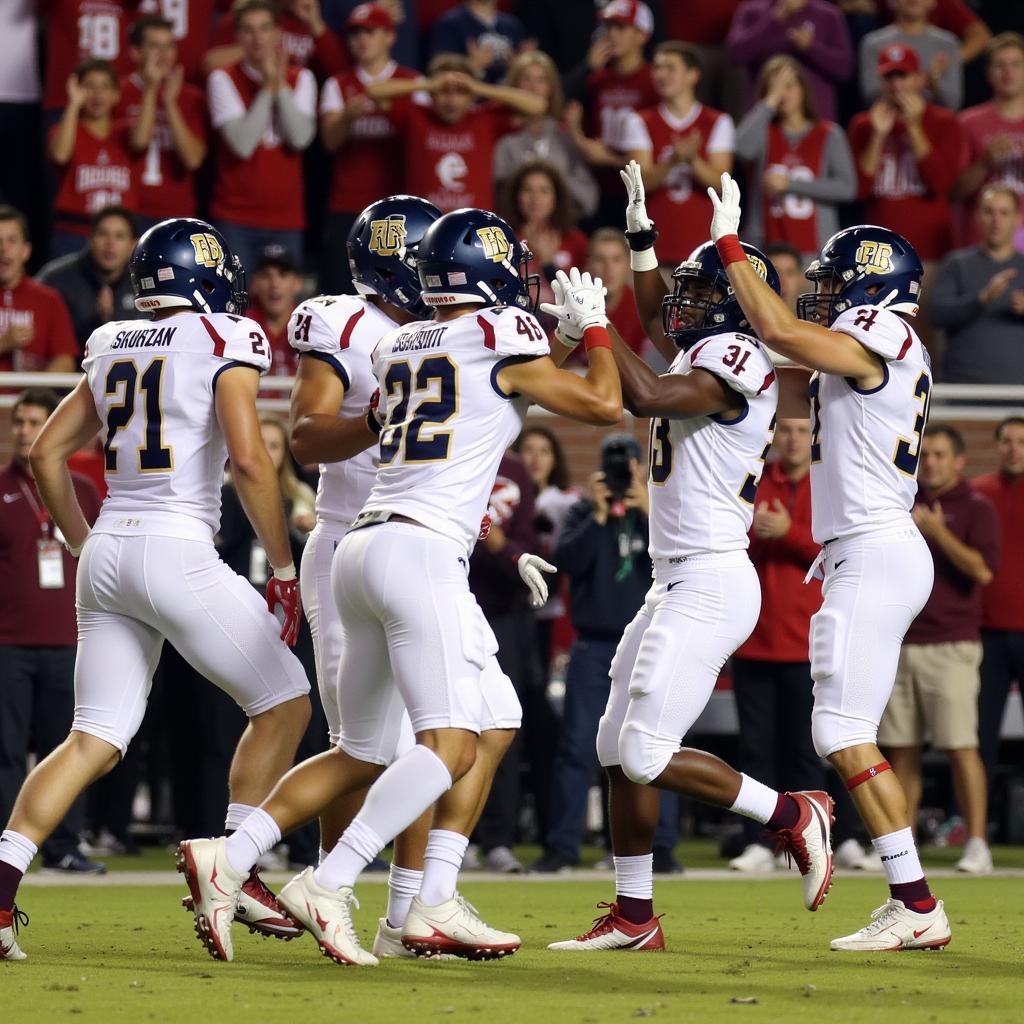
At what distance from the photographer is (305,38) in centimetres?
1310

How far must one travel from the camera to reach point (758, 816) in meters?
6.41

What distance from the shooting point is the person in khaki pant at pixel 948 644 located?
388 inches

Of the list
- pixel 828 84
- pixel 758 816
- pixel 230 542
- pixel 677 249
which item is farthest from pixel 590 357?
pixel 828 84

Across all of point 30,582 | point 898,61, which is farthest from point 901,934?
point 898,61

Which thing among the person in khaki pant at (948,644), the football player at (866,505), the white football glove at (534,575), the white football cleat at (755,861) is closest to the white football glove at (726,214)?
the football player at (866,505)

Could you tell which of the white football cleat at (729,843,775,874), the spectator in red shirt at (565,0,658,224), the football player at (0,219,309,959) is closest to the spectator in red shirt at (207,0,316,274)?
the spectator in red shirt at (565,0,658,224)

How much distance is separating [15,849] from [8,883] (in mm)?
105

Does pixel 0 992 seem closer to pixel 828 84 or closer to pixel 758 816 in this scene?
pixel 758 816

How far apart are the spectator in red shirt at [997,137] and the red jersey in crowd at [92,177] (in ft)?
18.4

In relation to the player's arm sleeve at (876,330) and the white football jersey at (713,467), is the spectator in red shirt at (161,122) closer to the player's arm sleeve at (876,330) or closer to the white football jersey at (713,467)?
the white football jersey at (713,467)

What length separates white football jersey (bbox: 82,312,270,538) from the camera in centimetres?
590

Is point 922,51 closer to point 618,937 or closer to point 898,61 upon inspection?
point 898,61

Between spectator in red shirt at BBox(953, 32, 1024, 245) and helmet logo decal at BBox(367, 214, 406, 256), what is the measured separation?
7.50m

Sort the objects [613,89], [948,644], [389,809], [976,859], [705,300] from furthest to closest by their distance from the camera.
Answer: [613,89], [948,644], [976,859], [705,300], [389,809]
